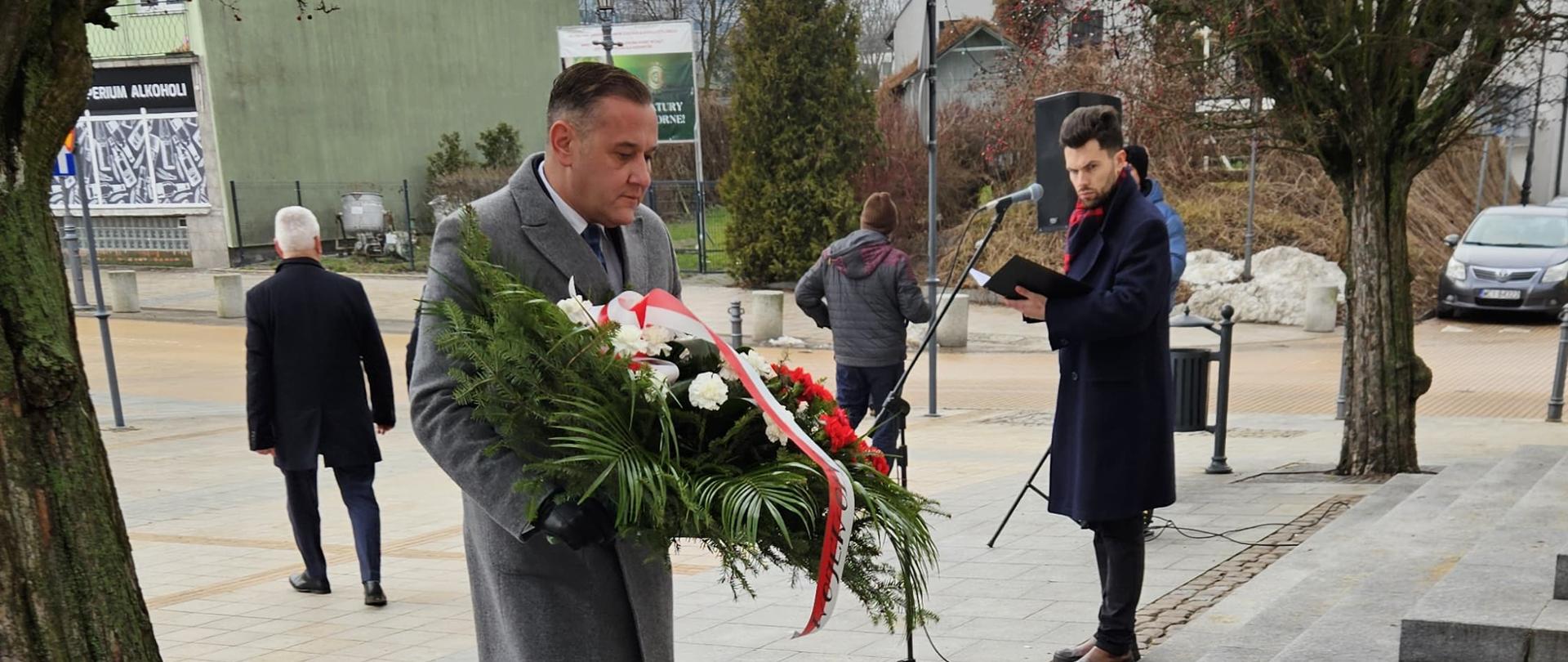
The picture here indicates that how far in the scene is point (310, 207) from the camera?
28547 mm

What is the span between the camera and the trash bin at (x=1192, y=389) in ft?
25.3

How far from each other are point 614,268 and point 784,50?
21.8 m

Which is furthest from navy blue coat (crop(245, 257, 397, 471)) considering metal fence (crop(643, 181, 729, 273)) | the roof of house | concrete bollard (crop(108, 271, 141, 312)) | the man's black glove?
the roof of house

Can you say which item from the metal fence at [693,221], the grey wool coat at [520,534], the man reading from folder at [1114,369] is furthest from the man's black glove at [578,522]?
the metal fence at [693,221]

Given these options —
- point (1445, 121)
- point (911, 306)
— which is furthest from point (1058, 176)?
point (1445, 121)

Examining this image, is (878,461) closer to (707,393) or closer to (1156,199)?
(707,393)

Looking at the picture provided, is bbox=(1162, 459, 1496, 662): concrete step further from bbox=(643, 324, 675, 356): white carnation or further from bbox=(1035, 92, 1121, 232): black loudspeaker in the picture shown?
bbox=(643, 324, 675, 356): white carnation

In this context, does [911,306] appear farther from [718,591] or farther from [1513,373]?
[1513,373]

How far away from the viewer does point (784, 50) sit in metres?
24.1

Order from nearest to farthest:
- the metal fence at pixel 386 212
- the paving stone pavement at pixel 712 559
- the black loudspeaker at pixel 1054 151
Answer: the paving stone pavement at pixel 712 559, the black loudspeaker at pixel 1054 151, the metal fence at pixel 386 212

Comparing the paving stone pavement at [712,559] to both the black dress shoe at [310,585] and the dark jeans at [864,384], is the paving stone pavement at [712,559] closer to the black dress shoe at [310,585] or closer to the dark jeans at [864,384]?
the black dress shoe at [310,585]

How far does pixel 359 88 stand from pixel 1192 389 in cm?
2620

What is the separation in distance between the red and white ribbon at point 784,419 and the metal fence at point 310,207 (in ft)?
84.5

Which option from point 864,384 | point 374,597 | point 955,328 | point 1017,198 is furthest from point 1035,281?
point 955,328
